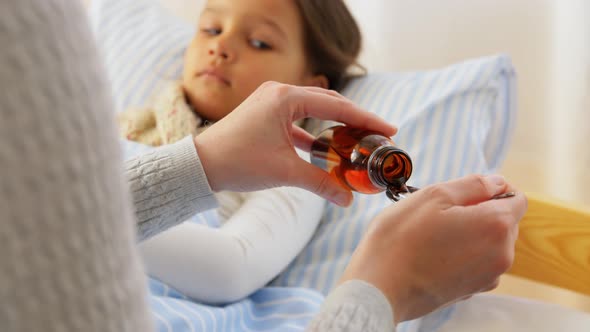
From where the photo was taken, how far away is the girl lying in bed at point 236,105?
2.79ft

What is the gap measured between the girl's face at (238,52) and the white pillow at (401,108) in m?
0.13

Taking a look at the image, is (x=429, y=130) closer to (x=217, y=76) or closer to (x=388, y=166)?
(x=217, y=76)

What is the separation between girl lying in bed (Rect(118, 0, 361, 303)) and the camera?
0.85 m

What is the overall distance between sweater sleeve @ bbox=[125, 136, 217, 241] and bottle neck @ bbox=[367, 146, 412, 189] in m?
0.17

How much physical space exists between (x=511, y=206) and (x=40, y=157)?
0.41 metres

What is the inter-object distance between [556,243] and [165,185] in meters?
0.52

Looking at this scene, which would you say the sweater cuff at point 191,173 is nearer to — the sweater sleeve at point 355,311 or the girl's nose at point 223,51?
the sweater sleeve at point 355,311

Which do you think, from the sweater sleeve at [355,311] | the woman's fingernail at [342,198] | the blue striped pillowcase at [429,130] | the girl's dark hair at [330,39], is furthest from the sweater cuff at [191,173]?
the girl's dark hair at [330,39]

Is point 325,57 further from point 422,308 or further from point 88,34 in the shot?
point 88,34

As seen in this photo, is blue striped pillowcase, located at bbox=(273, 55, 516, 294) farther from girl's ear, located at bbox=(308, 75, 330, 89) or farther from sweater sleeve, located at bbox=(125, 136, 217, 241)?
sweater sleeve, located at bbox=(125, 136, 217, 241)

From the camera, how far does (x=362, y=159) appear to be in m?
0.65

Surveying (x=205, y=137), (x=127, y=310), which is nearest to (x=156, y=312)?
(x=205, y=137)

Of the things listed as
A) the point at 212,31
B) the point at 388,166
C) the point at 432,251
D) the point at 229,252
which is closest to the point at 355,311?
the point at 432,251

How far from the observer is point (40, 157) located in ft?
0.85
